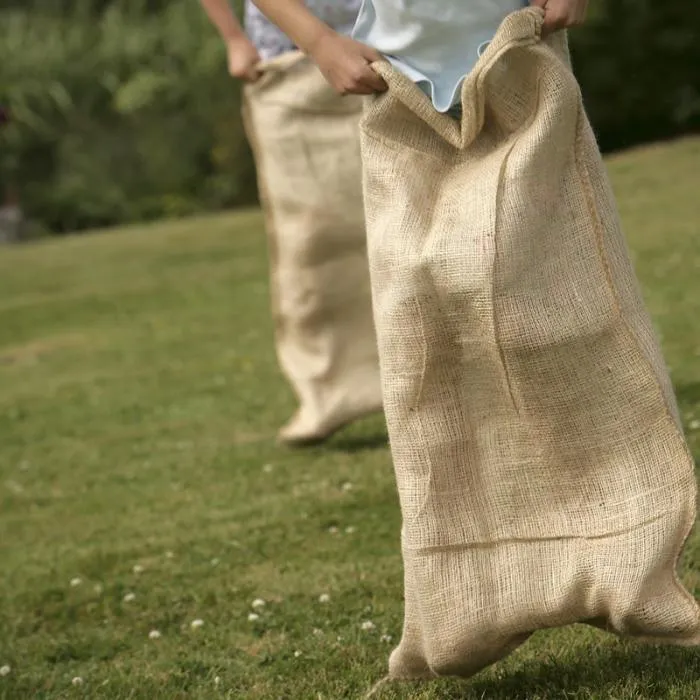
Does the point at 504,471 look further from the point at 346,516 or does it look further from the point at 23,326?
the point at 23,326

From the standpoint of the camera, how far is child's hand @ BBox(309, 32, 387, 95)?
11.2 feet

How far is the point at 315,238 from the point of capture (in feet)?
21.4

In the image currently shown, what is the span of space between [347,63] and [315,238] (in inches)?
121

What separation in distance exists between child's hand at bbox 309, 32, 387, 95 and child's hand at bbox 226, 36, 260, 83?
2.78 meters

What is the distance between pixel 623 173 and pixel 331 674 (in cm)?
1490

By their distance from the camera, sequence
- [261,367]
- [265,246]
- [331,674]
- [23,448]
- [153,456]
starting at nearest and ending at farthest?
[331,674], [153,456], [23,448], [261,367], [265,246]

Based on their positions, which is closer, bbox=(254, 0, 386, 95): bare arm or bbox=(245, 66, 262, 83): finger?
bbox=(254, 0, 386, 95): bare arm

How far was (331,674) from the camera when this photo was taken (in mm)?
4031

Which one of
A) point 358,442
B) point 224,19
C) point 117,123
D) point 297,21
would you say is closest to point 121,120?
point 117,123

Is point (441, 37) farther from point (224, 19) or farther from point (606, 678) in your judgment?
point (224, 19)

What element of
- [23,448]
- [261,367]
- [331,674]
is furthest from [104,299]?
[331,674]

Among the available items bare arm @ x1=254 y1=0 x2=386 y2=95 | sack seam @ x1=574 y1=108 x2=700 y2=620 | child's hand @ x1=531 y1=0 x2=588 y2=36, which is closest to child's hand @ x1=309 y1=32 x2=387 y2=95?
bare arm @ x1=254 y1=0 x2=386 y2=95

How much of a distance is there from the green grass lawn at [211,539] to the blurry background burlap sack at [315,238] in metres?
0.31

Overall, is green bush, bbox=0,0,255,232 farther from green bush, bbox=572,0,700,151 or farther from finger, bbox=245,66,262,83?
finger, bbox=245,66,262,83
